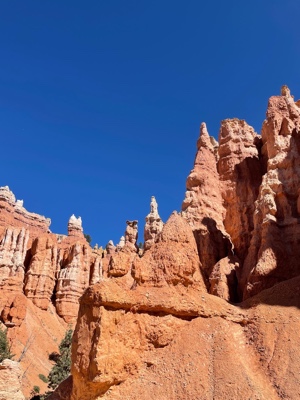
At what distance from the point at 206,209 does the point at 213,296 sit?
41.7 feet

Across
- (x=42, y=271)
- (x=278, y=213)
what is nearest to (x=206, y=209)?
(x=278, y=213)

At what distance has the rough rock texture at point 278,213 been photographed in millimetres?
19344

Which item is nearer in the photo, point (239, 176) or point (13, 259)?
point (239, 176)

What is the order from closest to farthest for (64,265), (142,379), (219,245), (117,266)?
(142,379), (117,266), (219,245), (64,265)

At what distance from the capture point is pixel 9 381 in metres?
20.2

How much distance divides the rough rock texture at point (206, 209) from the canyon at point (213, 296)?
8 cm

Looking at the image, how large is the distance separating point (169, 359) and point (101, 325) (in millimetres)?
2554

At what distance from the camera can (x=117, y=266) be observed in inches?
647

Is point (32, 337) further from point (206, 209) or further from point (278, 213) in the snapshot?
point (278, 213)

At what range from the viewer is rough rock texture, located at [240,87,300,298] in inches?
762

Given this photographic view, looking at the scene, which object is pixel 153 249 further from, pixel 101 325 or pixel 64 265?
pixel 64 265

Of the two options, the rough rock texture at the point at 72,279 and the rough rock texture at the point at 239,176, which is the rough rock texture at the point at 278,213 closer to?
the rough rock texture at the point at 239,176

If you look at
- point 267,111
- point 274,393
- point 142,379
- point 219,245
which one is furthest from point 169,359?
point 267,111

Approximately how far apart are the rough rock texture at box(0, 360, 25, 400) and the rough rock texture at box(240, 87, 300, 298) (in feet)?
38.9
